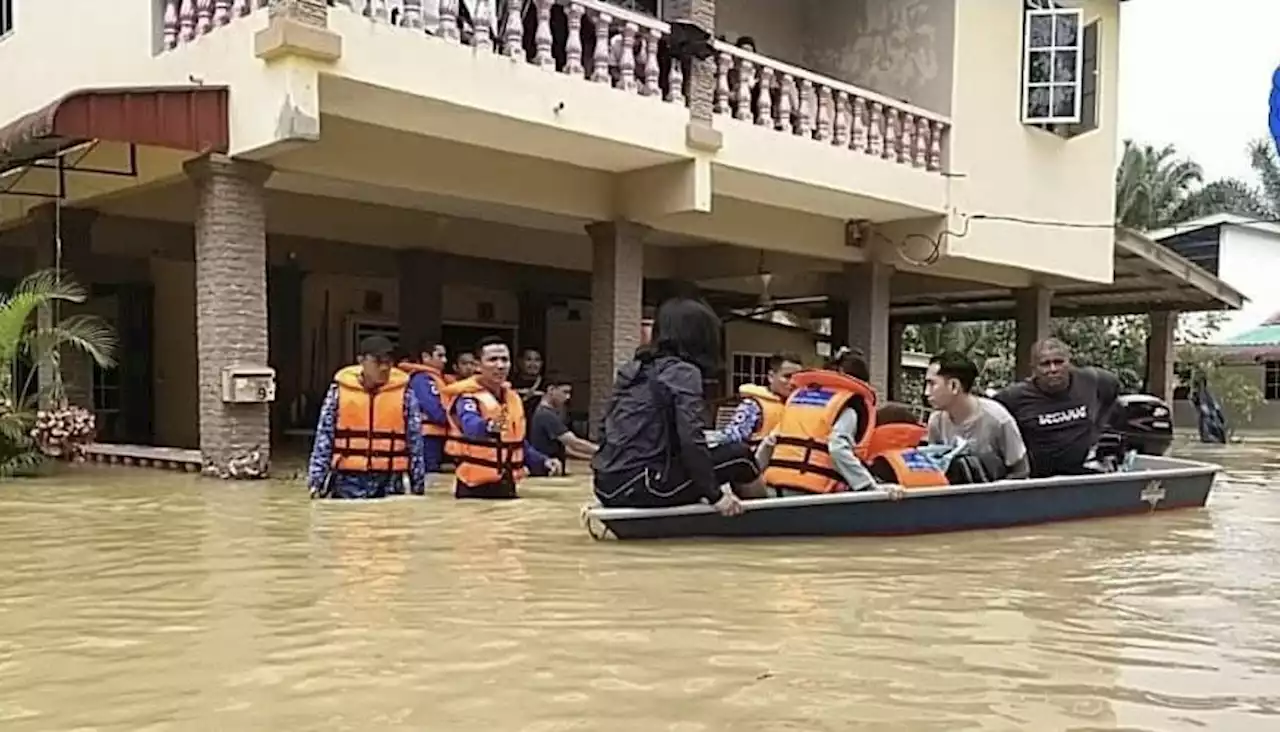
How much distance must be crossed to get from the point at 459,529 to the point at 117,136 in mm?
4258

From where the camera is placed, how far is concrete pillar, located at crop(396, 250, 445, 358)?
15062 mm

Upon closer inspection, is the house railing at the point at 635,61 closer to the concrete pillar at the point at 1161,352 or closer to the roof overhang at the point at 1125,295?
the roof overhang at the point at 1125,295

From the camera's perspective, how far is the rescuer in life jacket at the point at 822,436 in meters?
6.91

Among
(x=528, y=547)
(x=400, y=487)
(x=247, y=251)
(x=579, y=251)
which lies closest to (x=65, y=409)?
(x=247, y=251)

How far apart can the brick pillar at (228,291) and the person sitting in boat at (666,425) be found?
4.34m

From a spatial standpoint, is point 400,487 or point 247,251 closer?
point 400,487

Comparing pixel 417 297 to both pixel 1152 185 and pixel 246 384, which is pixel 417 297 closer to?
pixel 246 384

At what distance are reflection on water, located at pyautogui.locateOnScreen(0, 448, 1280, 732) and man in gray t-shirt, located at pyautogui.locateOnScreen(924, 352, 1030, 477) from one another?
0.55 metres

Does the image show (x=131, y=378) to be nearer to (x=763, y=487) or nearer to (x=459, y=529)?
(x=459, y=529)

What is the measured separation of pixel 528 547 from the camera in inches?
260

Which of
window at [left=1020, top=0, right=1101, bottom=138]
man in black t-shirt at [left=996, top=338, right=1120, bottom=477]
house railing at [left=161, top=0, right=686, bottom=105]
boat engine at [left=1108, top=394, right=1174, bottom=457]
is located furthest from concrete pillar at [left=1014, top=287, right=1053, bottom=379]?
man in black t-shirt at [left=996, top=338, right=1120, bottom=477]

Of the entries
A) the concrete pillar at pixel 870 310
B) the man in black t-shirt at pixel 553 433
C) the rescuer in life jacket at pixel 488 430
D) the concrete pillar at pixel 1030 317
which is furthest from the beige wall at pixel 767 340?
the rescuer in life jacket at pixel 488 430

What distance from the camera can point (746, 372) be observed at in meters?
22.5

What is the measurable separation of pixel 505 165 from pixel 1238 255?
90.5 ft
